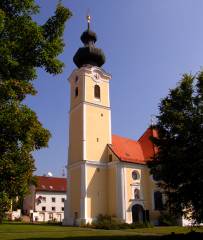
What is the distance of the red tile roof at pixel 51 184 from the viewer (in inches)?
2704

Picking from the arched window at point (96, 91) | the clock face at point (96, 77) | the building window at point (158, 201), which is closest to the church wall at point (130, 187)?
the building window at point (158, 201)

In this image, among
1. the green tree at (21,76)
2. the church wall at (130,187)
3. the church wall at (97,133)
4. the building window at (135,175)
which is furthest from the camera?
the building window at (135,175)

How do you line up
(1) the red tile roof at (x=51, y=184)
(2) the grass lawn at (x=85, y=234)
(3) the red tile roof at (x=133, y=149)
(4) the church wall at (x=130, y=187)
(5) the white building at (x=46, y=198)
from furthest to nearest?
(1) the red tile roof at (x=51, y=184), (5) the white building at (x=46, y=198), (3) the red tile roof at (x=133, y=149), (4) the church wall at (x=130, y=187), (2) the grass lawn at (x=85, y=234)

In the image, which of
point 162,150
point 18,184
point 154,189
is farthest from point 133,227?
point 18,184

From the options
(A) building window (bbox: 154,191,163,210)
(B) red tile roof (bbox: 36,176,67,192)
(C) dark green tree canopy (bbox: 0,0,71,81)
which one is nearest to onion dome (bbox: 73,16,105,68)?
(A) building window (bbox: 154,191,163,210)

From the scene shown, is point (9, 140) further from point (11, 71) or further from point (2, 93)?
point (11, 71)

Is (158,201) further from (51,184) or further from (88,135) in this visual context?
(51,184)

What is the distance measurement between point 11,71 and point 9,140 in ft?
6.89

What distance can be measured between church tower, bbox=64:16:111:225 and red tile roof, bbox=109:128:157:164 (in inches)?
68.4

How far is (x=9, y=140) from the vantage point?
9.11 m

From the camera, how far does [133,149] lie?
147ft

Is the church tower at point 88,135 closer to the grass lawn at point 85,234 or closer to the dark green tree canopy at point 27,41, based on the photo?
the grass lawn at point 85,234

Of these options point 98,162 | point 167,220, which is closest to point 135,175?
point 98,162

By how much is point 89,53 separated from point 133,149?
13.8 metres
